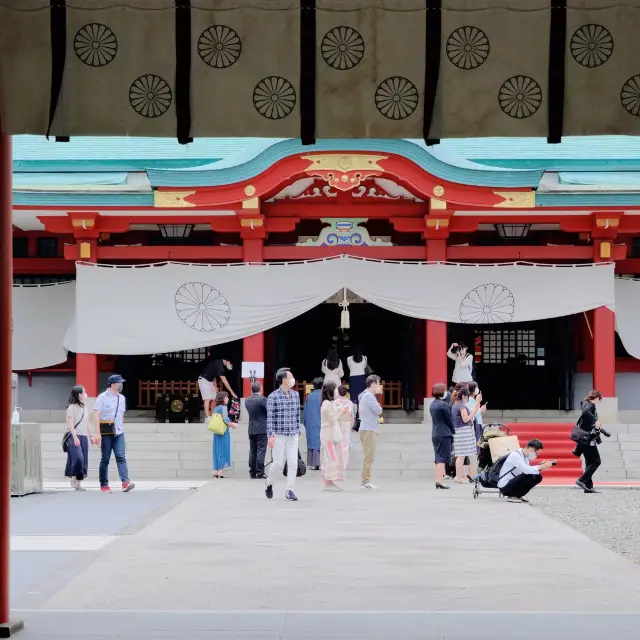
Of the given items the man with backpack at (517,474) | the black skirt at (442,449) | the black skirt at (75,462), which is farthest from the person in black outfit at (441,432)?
the black skirt at (75,462)

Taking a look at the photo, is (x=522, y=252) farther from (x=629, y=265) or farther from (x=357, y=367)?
(x=357, y=367)

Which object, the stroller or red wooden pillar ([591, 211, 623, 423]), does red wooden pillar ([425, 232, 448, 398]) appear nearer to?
red wooden pillar ([591, 211, 623, 423])

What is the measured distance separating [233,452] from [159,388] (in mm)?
5320

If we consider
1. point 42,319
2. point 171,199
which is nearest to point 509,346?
point 171,199

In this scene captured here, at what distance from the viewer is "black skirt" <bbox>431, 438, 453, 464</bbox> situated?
1672 cm

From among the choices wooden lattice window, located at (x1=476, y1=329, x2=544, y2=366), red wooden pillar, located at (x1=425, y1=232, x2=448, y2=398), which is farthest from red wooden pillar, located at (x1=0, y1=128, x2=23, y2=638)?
wooden lattice window, located at (x1=476, y1=329, x2=544, y2=366)

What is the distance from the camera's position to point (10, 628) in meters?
6.88

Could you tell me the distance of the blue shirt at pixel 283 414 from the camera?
14812mm

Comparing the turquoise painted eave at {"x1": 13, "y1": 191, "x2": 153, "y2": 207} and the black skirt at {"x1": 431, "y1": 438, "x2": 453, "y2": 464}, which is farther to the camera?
the turquoise painted eave at {"x1": 13, "y1": 191, "x2": 153, "y2": 207}

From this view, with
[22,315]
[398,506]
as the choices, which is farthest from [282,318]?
[398,506]

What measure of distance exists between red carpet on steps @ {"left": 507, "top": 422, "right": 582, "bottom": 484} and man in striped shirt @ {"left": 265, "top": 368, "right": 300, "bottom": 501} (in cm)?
524

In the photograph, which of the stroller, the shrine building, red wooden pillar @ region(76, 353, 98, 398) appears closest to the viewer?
the stroller

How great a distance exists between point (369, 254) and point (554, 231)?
414 cm

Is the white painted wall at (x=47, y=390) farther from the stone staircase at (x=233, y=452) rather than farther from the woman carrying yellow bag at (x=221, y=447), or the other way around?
the woman carrying yellow bag at (x=221, y=447)
